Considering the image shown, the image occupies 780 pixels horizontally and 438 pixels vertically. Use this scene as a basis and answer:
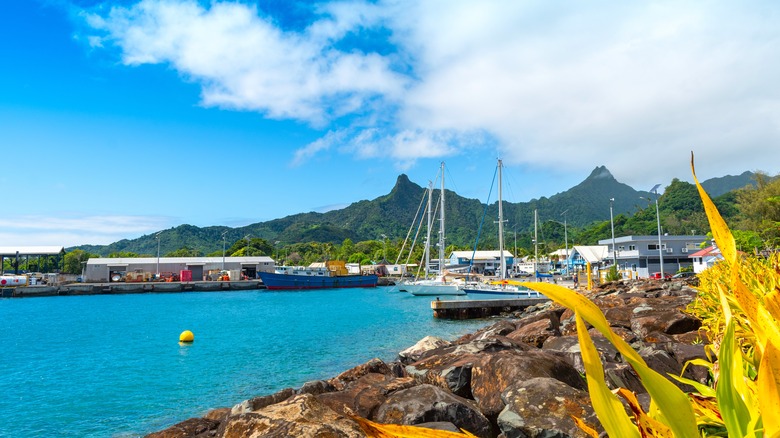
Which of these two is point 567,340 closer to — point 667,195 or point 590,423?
point 590,423

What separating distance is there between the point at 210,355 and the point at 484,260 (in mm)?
93383

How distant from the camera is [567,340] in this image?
1162 centimetres

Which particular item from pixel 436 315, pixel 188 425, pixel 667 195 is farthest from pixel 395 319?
pixel 667 195

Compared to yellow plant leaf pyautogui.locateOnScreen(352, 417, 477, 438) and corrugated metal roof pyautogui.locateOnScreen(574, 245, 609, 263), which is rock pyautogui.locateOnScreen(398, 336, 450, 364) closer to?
yellow plant leaf pyautogui.locateOnScreen(352, 417, 477, 438)

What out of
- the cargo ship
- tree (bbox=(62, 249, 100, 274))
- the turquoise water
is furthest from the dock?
tree (bbox=(62, 249, 100, 274))

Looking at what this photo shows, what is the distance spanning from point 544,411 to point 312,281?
7949 centimetres

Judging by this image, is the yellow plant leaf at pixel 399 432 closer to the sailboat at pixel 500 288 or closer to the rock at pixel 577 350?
the rock at pixel 577 350

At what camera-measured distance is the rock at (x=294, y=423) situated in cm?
555

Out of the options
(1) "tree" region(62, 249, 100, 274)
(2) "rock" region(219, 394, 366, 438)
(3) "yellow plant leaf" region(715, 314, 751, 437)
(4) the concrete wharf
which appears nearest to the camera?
(3) "yellow plant leaf" region(715, 314, 751, 437)

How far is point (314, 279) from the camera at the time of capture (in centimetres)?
8388

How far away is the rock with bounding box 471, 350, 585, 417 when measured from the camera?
759 centimetres

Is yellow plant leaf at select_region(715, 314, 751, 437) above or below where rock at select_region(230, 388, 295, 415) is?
above

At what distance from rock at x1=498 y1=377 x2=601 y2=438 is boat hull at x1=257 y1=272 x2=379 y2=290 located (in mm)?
75415

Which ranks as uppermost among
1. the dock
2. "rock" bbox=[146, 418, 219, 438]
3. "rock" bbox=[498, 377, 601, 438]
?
"rock" bbox=[498, 377, 601, 438]
